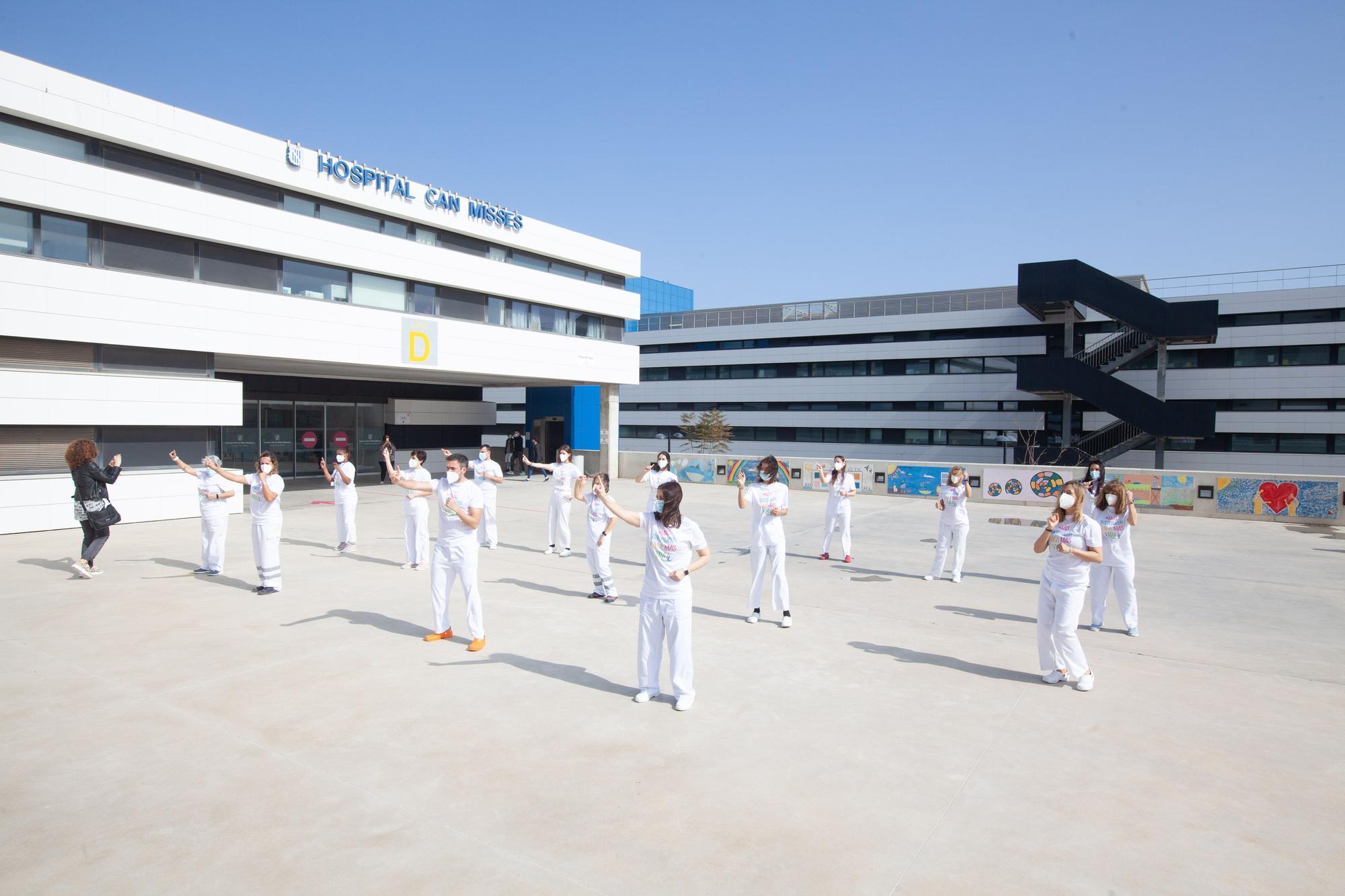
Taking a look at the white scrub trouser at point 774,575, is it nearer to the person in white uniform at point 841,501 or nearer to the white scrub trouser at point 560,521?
the person in white uniform at point 841,501

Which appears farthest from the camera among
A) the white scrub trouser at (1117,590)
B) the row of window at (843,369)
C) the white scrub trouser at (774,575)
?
the row of window at (843,369)

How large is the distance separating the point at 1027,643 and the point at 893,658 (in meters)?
1.91

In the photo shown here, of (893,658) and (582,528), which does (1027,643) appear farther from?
(582,528)

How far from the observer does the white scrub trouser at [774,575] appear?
30.6ft

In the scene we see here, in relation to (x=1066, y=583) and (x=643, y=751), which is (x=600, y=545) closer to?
(x=643, y=751)

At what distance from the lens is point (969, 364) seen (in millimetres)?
46875

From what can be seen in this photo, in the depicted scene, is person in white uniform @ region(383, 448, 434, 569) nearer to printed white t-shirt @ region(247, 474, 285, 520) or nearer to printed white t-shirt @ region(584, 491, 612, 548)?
printed white t-shirt @ region(247, 474, 285, 520)

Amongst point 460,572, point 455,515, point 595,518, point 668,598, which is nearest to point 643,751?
point 668,598

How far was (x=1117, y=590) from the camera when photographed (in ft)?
30.6

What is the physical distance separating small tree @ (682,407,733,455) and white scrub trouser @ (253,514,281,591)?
44.2 meters

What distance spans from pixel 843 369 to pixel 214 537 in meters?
45.9

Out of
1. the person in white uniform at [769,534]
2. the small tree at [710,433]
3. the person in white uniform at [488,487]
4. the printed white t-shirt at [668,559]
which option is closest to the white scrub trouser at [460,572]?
the printed white t-shirt at [668,559]

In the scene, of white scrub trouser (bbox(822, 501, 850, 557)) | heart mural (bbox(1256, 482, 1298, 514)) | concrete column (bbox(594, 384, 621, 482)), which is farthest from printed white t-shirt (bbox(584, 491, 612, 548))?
concrete column (bbox(594, 384, 621, 482))

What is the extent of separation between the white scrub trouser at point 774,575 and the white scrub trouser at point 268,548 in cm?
652
